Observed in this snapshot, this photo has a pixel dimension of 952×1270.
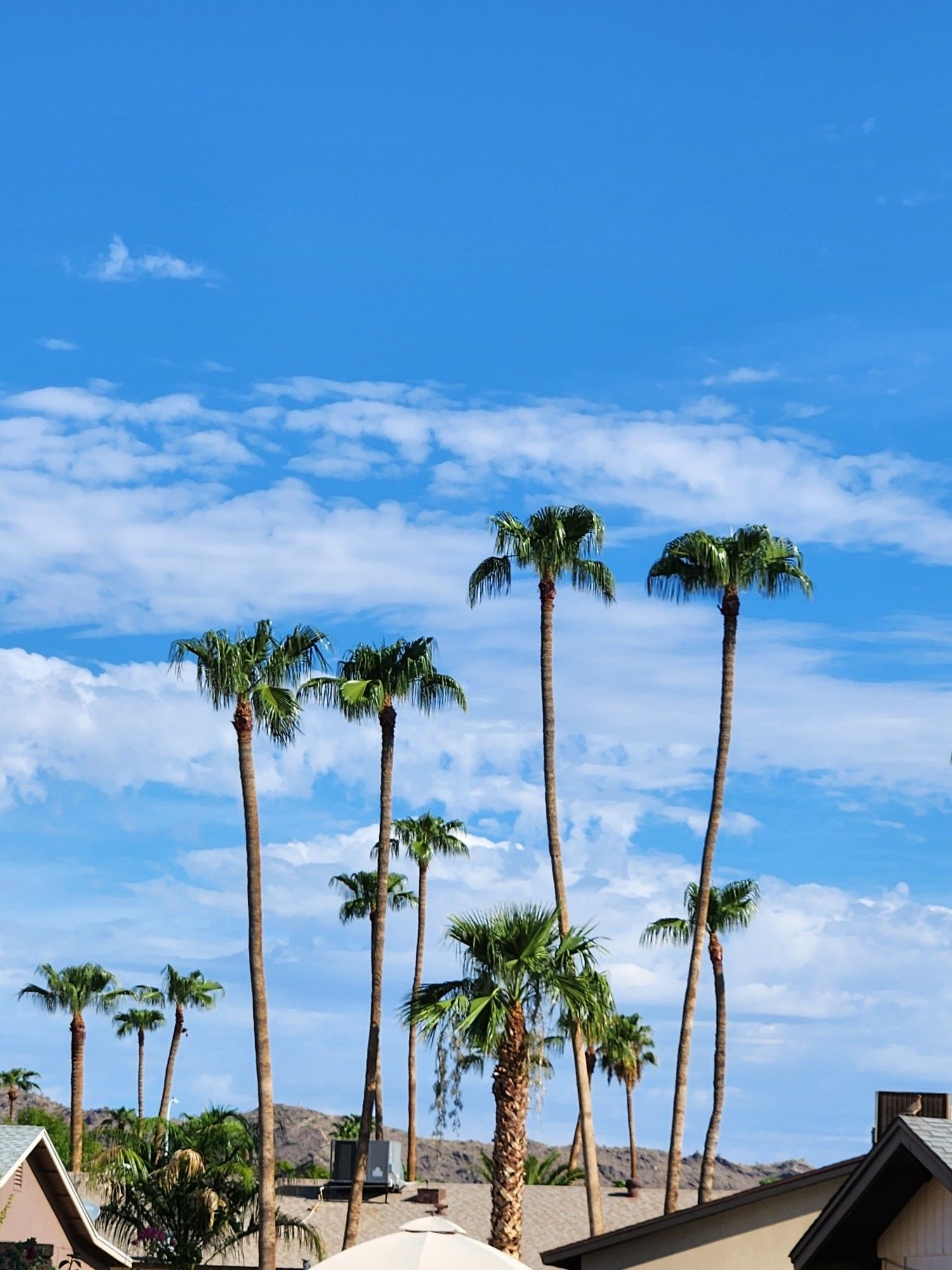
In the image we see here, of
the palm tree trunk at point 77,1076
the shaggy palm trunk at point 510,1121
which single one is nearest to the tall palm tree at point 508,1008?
the shaggy palm trunk at point 510,1121

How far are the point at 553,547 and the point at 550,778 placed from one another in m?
6.46

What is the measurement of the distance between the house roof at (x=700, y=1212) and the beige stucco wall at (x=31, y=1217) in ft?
31.4

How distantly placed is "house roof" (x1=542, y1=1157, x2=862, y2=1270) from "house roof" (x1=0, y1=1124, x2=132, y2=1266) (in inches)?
364

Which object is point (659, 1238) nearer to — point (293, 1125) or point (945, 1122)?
point (945, 1122)


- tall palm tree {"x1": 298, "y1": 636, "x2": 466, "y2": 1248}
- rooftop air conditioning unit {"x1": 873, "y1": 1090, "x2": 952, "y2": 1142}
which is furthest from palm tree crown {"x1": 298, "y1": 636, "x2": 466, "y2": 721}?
rooftop air conditioning unit {"x1": 873, "y1": 1090, "x2": 952, "y2": 1142}

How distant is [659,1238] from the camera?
96.6 ft

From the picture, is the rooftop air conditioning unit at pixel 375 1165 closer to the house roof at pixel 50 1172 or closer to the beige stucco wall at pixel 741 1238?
the house roof at pixel 50 1172

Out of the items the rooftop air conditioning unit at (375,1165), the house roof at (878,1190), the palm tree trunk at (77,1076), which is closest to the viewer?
the house roof at (878,1190)

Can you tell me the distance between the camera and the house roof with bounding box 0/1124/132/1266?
29719mm

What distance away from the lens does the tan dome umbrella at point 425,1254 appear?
68.0 feet

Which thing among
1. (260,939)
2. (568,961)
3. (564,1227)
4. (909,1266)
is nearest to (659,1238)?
(568,961)

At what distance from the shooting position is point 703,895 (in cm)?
4362

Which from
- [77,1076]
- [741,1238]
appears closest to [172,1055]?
[77,1076]

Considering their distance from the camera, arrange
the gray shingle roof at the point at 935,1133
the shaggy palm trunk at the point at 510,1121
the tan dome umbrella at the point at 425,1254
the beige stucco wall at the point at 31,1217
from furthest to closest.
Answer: the shaggy palm trunk at the point at 510,1121, the beige stucco wall at the point at 31,1217, the tan dome umbrella at the point at 425,1254, the gray shingle roof at the point at 935,1133
